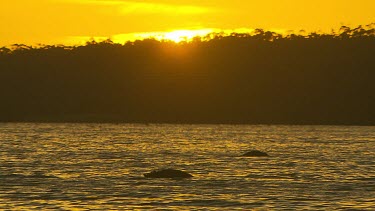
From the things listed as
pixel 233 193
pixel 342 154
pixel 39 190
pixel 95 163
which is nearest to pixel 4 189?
pixel 39 190

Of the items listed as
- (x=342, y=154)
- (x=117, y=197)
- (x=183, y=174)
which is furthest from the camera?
(x=342, y=154)

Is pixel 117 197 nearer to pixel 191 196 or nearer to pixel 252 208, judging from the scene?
pixel 191 196

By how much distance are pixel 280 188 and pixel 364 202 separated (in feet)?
32.5

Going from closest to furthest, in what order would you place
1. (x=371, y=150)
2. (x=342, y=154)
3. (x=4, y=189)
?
1. (x=4, y=189)
2. (x=342, y=154)
3. (x=371, y=150)

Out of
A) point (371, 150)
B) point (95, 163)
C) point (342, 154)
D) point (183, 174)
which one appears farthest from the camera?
point (371, 150)

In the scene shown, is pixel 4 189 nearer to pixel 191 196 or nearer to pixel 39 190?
pixel 39 190

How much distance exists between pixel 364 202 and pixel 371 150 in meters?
72.0

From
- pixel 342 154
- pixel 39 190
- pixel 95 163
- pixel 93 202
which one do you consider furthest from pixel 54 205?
pixel 342 154

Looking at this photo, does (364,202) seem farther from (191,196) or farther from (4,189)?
(4,189)

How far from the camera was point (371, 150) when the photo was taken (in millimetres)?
133625

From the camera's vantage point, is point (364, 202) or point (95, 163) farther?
point (95, 163)

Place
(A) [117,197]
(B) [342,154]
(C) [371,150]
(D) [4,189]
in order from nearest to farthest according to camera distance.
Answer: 1. (A) [117,197]
2. (D) [4,189]
3. (B) [342,154]
4. (C) [371,150]

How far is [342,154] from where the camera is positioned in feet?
400

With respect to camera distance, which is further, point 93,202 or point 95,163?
point 95,163
